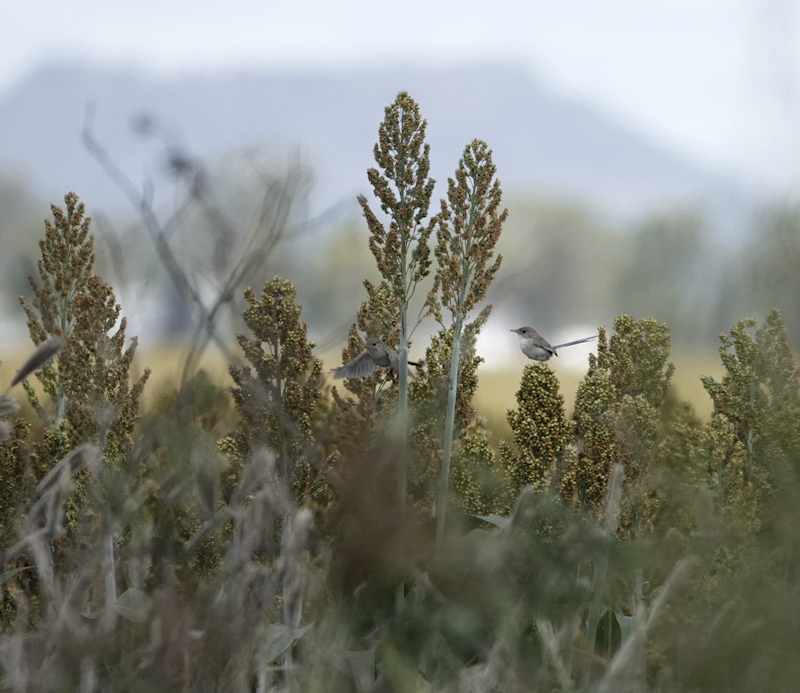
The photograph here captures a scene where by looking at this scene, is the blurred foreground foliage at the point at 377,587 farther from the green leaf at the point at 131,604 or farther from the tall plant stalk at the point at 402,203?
the tall plant stalk at the point at 402,203

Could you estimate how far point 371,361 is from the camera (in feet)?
11.8

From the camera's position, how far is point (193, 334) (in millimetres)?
1168

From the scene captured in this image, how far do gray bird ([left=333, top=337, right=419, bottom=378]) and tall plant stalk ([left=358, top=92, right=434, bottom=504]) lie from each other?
221 mm

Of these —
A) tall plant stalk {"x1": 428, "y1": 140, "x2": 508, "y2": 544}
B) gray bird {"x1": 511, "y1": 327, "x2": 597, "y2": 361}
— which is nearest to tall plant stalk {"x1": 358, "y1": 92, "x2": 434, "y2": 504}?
tall plant stalk {"x1": 428, "y1": 140, "x2": 508, "y2": 544}

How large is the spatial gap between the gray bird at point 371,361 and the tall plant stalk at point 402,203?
0.73 ft

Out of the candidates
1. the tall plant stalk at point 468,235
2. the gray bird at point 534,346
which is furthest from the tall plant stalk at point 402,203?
the gray bird at point 534,346

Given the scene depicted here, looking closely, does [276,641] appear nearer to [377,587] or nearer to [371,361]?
[377,587]

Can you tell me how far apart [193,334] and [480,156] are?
2171mm

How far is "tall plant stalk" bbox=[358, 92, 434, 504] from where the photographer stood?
10.4 feet

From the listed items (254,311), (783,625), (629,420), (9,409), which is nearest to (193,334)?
(9,409)

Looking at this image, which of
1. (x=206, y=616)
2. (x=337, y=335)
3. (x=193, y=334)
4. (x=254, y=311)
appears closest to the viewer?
(x=206, y=616)

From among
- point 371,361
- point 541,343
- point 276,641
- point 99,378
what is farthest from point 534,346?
point 276,641

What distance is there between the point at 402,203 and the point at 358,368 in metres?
0.80

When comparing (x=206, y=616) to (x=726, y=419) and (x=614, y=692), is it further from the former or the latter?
(x=726, y=419)
